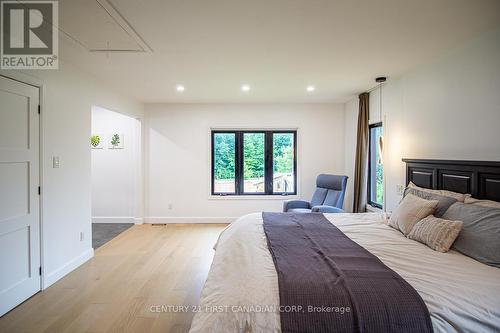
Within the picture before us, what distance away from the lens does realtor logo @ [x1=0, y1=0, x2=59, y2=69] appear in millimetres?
1988

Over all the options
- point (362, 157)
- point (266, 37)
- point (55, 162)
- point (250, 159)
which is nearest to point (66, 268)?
point (55, 162)

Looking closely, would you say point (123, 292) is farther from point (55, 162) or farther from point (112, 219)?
point (112, 219)

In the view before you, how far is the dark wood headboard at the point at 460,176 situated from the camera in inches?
→ 83.1

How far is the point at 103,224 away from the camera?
535 centimetres

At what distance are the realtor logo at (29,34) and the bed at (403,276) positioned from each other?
226cm

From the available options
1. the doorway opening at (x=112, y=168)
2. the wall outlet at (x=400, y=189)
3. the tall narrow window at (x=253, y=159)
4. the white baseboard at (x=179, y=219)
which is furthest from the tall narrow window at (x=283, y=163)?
the doorway opening at (x=112, y=168)

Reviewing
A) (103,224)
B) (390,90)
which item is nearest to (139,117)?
(103,224)

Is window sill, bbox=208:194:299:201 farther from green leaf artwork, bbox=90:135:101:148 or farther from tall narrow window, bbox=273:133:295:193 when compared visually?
green leaf artwork, bbox=90:135:101:148

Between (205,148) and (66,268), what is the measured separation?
3.02 meters

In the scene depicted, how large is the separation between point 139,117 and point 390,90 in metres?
4.36

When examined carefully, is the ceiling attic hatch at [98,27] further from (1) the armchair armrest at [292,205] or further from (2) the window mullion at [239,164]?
(1) the armchair armrest at [292,205]

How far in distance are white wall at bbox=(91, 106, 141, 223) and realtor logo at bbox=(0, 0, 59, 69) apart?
265 cm

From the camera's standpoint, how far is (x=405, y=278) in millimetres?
1507

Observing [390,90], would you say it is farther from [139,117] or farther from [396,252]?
[139,117]
